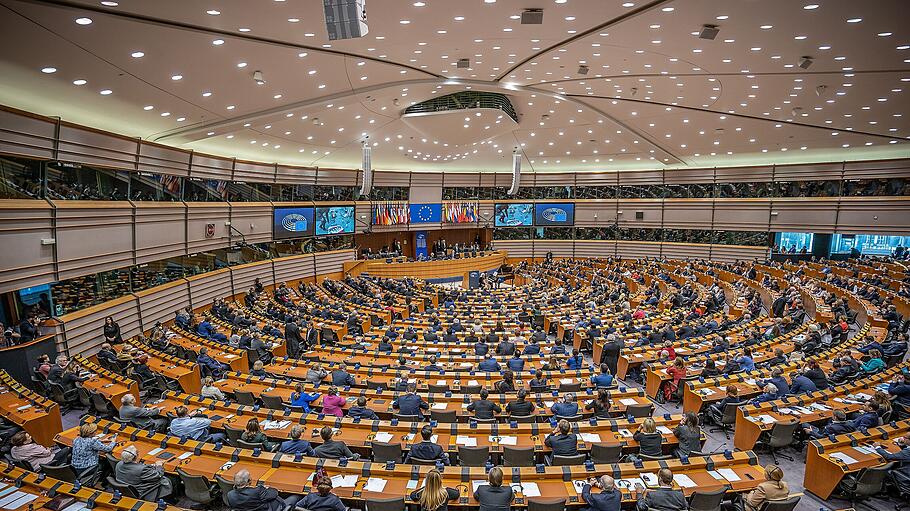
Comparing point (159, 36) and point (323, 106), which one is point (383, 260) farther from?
point (159, 36)

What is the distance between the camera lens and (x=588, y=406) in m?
9.41

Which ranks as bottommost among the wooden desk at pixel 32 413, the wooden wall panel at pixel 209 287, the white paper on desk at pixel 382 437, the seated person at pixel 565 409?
the wooden desk at pixel 32 413

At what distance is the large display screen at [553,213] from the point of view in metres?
39.5

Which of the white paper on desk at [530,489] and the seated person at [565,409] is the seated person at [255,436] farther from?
the seated person at [565,409]

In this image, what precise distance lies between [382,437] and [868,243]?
116 ft

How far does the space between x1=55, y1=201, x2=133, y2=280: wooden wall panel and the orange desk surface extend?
873 centimetres

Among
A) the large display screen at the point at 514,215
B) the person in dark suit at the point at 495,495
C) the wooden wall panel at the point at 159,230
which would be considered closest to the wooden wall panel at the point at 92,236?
the wooden wall panel at the point at 159,230

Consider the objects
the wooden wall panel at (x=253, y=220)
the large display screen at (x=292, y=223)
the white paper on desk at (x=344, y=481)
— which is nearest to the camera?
the white paper on desk at (x=344, y=481)

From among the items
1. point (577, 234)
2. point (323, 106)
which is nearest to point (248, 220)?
point (323, 106)

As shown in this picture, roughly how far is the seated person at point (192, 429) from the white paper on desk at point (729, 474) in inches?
323

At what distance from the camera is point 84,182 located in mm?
14633

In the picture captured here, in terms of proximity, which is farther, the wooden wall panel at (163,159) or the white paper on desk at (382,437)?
the wooden wall panel at (163,159)

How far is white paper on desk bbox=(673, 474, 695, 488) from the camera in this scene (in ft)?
22.0

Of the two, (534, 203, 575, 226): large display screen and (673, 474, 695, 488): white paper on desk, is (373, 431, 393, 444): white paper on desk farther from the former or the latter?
(534, 203, 575, 226): large display screen
